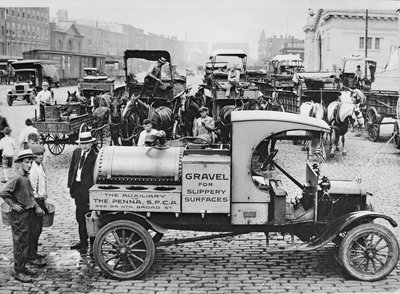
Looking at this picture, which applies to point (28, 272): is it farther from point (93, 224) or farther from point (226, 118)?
point (226, 118)

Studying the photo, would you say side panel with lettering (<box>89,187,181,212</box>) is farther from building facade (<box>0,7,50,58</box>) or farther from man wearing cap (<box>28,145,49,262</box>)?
building facade (<box>0,7,50,58</box>)

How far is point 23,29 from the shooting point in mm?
56219

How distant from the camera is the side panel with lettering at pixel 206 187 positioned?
6.38 m

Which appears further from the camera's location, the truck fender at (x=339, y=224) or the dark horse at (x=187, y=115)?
Answer: the dark horse at (x=187, y=115)

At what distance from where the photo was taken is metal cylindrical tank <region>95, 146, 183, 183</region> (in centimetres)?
661

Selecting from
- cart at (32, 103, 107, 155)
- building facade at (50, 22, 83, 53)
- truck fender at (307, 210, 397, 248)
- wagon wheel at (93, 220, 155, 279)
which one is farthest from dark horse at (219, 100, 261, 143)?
building facade at (50, 22, 83, 53)

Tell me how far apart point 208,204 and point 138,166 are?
3.36 feet

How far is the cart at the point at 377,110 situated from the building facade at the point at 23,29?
138 feet

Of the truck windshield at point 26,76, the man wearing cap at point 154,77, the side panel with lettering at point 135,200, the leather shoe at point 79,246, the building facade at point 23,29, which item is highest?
the building facade at point 23,29

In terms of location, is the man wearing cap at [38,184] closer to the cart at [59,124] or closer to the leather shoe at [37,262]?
the leather shoe at [37,262]

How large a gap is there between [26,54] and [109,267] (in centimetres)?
3864

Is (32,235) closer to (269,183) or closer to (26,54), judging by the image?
(269,183)

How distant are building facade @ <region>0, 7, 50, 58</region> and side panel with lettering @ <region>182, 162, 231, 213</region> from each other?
50265mm

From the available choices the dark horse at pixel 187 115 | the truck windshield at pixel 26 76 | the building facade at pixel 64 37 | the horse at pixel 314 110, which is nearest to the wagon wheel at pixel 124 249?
the dark horse at pixel 187 115
